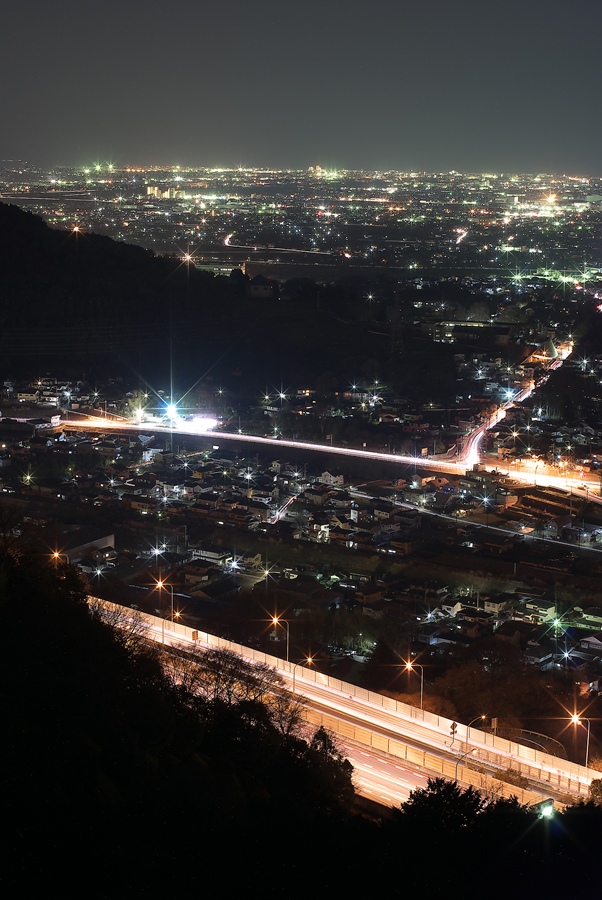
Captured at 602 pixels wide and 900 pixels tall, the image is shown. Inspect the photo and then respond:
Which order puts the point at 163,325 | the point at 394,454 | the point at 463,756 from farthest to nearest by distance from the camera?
the point at 163,325
the point at 394,454
the point at 463,756

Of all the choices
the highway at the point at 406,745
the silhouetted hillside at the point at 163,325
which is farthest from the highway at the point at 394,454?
the highway at the point at 406,745

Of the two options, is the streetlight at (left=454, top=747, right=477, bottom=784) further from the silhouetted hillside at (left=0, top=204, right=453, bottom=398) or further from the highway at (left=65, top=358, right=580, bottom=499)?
the silhouetted hillside at (left=0, top=204, right=453, bottom=398)

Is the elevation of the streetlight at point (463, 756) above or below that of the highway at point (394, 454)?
above

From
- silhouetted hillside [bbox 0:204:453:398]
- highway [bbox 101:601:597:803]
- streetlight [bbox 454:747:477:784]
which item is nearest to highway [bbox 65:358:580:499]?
silhouetted hillside [bbox 0:204:453:398]

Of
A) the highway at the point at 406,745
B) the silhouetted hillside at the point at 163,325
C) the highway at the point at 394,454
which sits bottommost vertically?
the highway at the point at 394,454

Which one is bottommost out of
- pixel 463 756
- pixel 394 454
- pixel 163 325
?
pixel 394 454

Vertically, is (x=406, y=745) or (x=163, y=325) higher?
(x=163, y=325)

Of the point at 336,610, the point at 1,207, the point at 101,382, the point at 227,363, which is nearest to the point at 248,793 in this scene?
the point at 336,610

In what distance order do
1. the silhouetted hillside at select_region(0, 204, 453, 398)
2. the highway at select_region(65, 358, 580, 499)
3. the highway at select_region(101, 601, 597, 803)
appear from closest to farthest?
the highway at select_region(101, 601, 597, 803)
the highway at select_region(65, 358, 580, 499)
the silhouetted hillside at select_region(0, 204, 453, 398)

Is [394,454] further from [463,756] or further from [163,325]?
[463,756]

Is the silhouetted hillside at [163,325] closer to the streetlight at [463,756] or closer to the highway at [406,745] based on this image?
the highway at [406,745]

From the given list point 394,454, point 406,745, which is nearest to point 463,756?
point 406,745
